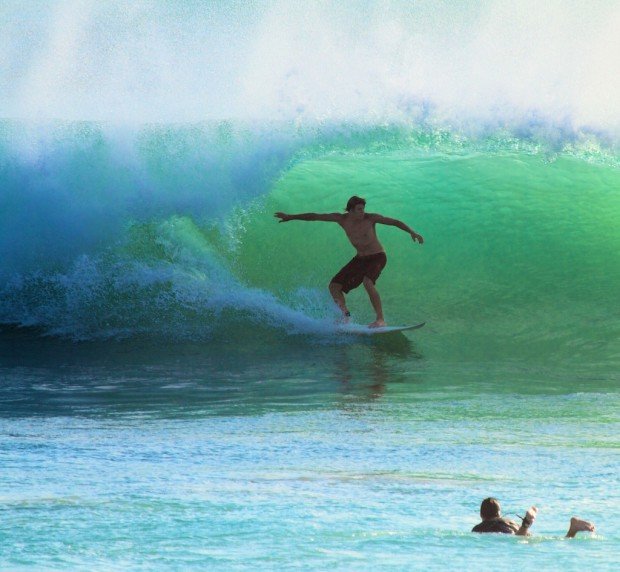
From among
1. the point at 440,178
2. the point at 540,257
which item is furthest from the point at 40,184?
the point at 540,257

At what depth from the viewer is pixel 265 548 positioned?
411 cm

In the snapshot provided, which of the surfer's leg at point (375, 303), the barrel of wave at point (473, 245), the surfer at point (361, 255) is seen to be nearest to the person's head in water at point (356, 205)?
the surfer at point (361, 255)

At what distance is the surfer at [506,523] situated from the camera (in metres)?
4.06

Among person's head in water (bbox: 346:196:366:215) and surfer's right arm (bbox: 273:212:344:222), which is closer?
surfer's right arm (bbox: 273:212:344:222)

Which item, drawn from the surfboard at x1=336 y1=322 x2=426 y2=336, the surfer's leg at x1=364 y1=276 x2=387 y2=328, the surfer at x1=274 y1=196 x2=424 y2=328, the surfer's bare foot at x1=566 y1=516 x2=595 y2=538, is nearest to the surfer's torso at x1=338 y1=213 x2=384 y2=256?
the surfer at x1=274 y1=196 x2=424 y2=328

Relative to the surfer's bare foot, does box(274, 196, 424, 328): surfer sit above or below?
above

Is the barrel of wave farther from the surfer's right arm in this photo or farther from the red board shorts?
the surfer's right arm

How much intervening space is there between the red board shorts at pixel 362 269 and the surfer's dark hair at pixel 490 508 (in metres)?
6.11

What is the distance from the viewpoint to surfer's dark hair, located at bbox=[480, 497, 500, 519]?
4.20 m

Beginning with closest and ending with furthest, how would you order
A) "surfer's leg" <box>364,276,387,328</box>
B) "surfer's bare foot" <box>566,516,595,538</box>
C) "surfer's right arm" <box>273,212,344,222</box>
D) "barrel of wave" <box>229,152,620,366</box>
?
"surfer's bare foot" <box>566,516,595,538</box> < "surfer's right arm" <box>273,212,344,222</box> < "surfer's leg" <box>364,276,387,328</box> < "barrel of wave" <box>229,152,620,366</box>

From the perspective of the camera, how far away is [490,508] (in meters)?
4.21

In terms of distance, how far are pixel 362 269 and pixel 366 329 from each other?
0.54 meters

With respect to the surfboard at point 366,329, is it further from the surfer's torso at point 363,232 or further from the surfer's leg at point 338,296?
the surfer's torso at point 363,232

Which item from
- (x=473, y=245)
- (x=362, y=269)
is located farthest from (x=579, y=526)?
(x=473, y=245)
